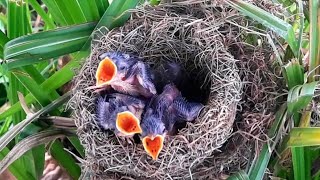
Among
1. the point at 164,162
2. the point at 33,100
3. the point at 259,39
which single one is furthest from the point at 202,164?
the point at 33,100

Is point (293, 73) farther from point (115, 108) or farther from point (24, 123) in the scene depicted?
point (24, 123)

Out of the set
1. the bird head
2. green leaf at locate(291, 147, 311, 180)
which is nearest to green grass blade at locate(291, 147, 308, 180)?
green leaf at locate(291, 147, 311, 180)

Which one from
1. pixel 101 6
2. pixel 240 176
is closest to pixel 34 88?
pixel 101 6

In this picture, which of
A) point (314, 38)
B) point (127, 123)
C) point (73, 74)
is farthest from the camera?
point (73, 74)

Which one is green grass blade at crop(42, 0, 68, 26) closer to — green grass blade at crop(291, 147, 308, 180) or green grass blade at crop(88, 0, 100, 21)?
green grass blade at crop(88, 0, 100, 21)

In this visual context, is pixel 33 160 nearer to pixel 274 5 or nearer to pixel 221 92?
pixel 221 92

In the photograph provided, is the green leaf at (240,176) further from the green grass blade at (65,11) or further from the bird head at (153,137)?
the green grass blade at (65,11)
